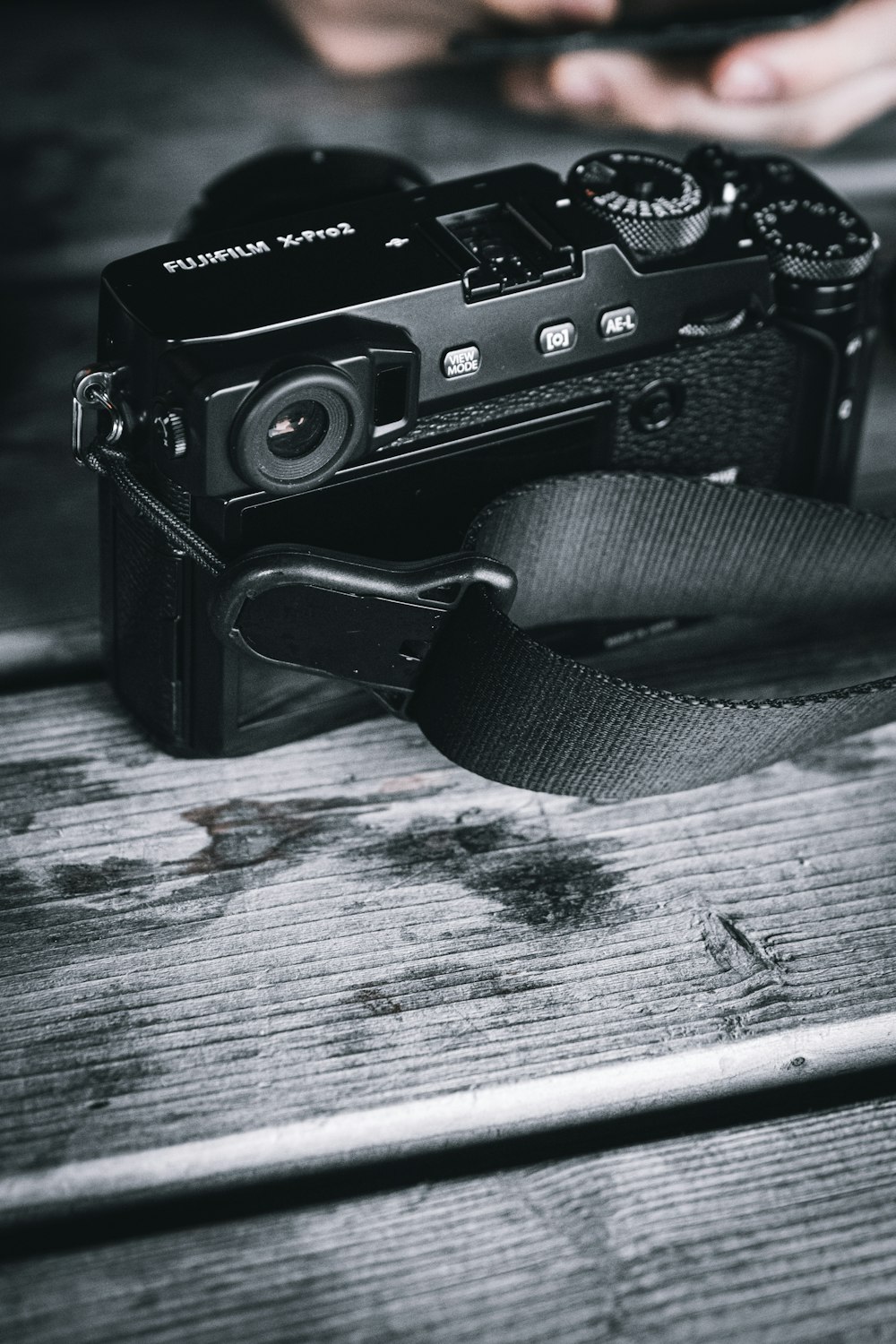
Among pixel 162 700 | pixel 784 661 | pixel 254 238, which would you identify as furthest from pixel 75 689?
pixel 784 661

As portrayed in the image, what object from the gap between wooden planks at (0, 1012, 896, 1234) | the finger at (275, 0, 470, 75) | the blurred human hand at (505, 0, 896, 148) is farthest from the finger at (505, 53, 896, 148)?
the gap between wooden planks at (0, 1012, 896, 1234)

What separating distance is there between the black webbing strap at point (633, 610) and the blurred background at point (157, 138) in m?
0.13

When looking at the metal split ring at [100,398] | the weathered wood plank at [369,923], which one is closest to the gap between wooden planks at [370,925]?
the weathered wood plank at [369,923]

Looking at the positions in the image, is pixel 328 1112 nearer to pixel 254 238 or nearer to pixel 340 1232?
pixel 340 1232

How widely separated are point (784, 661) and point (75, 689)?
34cm

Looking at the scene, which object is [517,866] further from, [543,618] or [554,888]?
[543,618]

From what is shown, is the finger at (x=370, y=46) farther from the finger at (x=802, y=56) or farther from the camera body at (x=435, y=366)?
the camera body at (x=435, y=366)

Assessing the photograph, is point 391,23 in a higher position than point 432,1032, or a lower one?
higher

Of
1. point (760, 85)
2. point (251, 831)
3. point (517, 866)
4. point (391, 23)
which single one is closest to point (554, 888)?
point (517, 866)

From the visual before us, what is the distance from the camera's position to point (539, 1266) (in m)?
0.47

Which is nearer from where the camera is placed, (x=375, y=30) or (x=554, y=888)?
(x=554, y=888)

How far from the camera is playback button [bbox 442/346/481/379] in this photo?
575 mm

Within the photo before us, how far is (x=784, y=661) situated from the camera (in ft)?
2.34

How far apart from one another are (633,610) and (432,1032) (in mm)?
252
